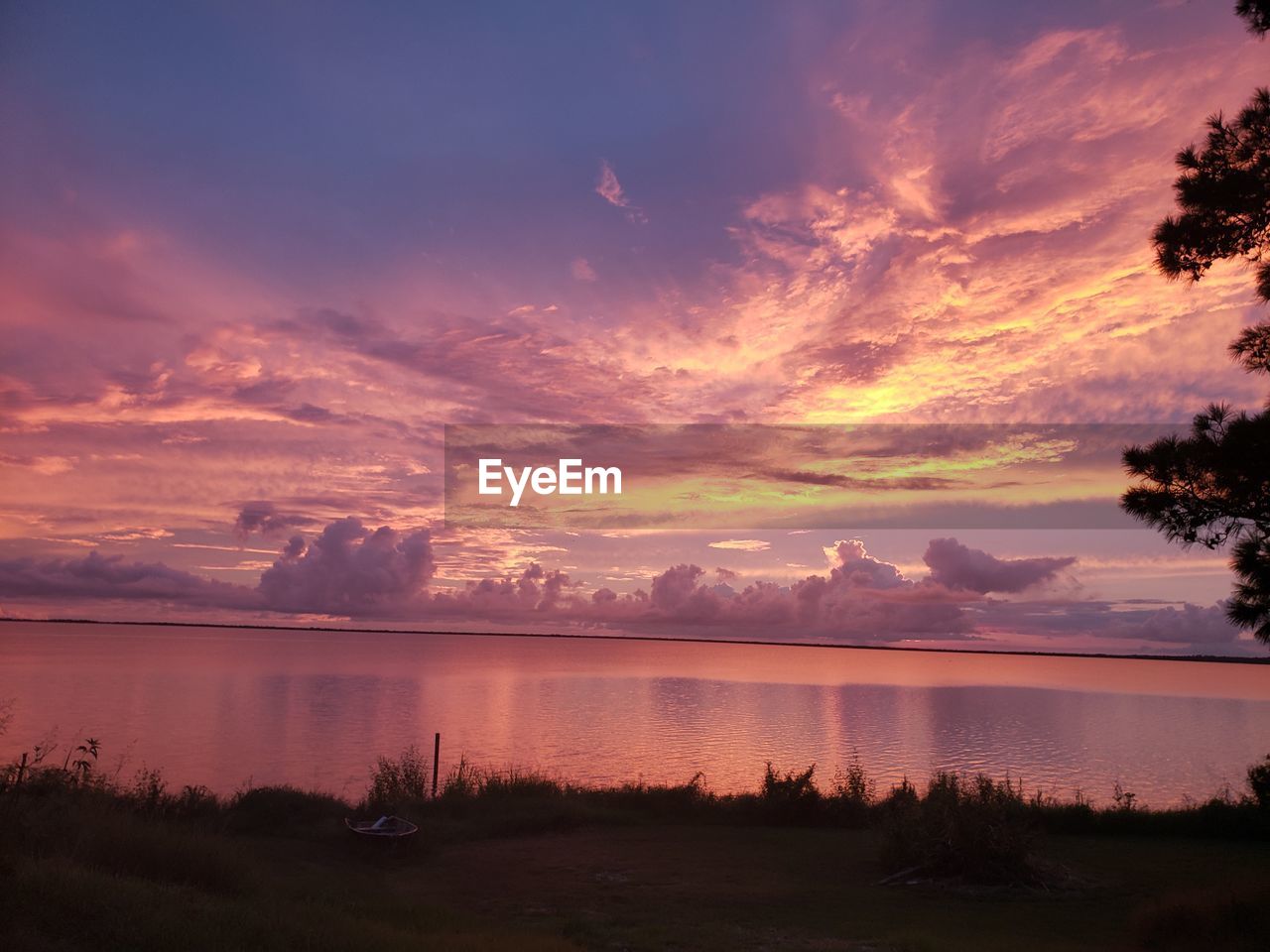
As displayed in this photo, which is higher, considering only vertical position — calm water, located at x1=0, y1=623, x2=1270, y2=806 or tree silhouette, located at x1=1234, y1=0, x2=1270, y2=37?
tree silhouette, located at x1=1234, y1=0, x2=1270, y2=37

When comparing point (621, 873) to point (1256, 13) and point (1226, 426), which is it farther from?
point (1256, 13)

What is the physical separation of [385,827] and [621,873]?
5.79 m

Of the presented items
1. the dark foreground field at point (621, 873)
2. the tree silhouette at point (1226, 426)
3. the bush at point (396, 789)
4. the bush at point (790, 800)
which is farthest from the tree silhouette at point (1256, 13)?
the bush at point (396, 789)

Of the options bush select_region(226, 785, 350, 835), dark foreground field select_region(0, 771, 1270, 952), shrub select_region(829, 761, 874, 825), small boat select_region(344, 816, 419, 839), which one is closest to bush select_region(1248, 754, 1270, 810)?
dark foreground field select_region(0, 771, 1270, 952)

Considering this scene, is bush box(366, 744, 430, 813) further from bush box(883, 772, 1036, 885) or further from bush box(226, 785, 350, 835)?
bush box(883, 772, 1036, 885)

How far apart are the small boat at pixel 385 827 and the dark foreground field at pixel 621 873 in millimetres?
363

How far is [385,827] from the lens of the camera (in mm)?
18922

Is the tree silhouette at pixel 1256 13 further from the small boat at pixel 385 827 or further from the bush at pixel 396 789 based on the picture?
the bush at pixel 396 789

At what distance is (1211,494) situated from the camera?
420 inches

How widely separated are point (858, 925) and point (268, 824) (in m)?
14.3

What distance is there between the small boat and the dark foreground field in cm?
36

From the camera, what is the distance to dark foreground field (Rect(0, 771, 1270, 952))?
396 inches

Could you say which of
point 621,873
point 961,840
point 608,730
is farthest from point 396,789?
point 608,730

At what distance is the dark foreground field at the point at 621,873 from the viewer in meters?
10.1
